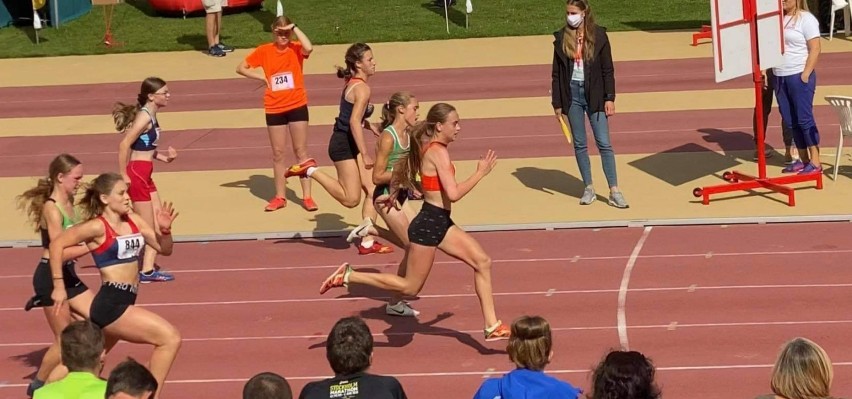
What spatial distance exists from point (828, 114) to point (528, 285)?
7.56 m

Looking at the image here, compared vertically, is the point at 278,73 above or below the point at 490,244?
above

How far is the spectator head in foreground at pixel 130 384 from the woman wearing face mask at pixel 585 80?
8.44m

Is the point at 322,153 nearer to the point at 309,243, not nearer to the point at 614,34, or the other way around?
the point at 309,243

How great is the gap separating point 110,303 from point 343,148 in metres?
4.67

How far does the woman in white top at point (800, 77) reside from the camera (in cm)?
1422

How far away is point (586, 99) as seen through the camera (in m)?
13.9

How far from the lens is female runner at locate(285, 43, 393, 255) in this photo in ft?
41.5

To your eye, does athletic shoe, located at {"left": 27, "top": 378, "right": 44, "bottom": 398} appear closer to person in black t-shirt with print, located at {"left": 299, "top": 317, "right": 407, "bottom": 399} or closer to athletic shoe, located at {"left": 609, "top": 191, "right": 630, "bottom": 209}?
person in black t-shirt with print, located at {"left": 299, "top": 317, "right": 407, "bottom": 399}

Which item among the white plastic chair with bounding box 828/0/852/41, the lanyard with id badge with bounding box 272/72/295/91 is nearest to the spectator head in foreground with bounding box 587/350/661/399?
the lanyard with id badge with bounding box 272/72/295/91

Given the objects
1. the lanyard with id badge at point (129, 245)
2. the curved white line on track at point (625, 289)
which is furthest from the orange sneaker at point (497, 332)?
the lanyard with id badge at point (129, 245)

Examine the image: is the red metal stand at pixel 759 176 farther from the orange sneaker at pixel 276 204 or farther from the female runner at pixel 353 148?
the orange sneaker at pixel 276 204

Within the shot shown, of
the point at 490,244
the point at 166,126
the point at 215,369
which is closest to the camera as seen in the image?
the point at 215,369

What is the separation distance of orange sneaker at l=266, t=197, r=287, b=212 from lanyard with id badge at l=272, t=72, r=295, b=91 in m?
1.24

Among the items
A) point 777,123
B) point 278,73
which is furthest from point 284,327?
point 777,123
